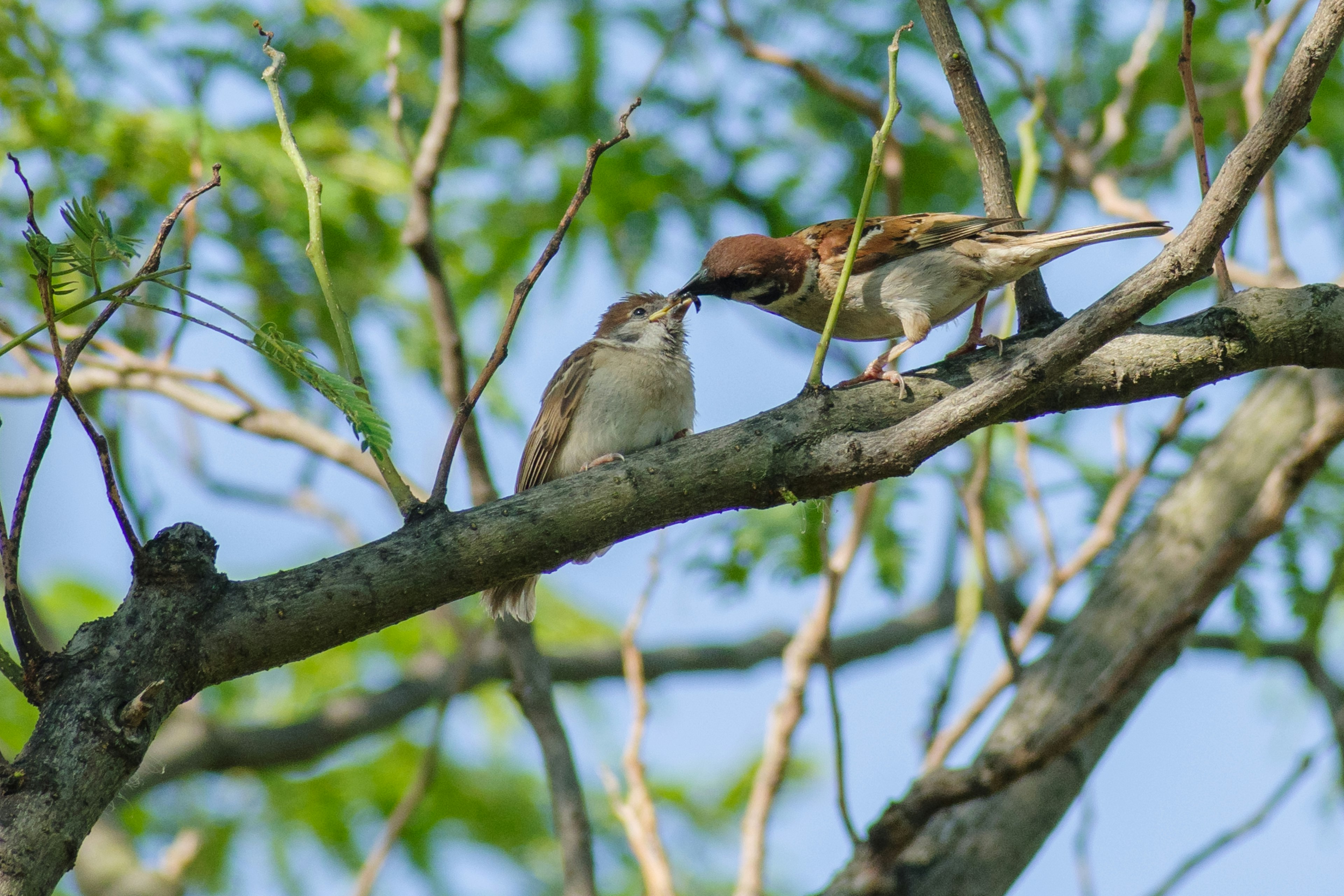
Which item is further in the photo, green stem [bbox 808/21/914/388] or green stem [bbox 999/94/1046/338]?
green stem [bbox 999/94/1046/338]

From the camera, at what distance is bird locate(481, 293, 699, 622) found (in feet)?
17.1

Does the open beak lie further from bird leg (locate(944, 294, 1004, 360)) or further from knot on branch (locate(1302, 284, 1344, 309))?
knot on branch (locate(1302, 284, 1344, 309))

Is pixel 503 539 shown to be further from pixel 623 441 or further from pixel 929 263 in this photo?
pixel 929 263

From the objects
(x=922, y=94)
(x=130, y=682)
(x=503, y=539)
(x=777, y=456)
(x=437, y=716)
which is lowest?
(x=130, y=682)

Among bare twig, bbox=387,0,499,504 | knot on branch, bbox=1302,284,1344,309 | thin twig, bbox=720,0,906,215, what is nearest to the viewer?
knot on branch, bbox=1302,284,1344,309

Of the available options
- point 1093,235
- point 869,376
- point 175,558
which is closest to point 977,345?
point 869,376

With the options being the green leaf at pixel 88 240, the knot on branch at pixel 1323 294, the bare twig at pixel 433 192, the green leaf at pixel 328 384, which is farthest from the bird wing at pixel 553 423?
the knot on branch at pixel 1323 294

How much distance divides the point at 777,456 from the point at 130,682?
1.71 metres

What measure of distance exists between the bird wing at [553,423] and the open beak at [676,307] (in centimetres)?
46

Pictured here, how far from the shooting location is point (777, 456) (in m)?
3.20

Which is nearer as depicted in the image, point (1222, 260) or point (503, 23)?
point (1222, 260)

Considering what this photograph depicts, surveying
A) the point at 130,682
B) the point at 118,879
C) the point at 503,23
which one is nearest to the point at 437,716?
the point at 118,879

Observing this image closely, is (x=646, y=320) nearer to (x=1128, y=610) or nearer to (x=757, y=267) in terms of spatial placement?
(x=757, y=267)

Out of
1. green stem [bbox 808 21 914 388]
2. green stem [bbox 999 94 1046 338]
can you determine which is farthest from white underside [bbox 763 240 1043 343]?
green stem [bbox 808 21 914 388]
